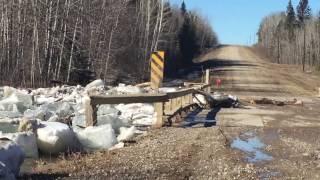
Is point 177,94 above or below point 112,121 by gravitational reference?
above

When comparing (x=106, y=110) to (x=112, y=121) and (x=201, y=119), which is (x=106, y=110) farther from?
(x=201, y=119)

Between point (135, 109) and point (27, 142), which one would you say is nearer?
point (27, 142)

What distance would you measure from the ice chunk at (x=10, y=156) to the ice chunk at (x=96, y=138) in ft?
11.5

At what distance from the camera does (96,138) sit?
37.9 ft

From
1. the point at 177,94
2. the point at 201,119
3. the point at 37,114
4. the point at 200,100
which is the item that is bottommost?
the point at 201,119

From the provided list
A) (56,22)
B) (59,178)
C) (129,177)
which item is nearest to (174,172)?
(129,177)

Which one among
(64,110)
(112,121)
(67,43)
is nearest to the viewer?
(112,121)

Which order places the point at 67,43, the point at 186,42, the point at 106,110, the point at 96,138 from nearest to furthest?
the point at 96,138
the point at 106,110
the point at 67,43
the point at 186,42

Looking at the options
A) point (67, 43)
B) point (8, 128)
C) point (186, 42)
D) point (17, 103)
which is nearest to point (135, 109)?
point (17, 103)

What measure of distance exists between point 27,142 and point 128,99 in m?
3.92

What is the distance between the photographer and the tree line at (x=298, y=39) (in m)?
97.9

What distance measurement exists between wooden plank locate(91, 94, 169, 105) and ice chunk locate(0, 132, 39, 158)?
Result: 2.53m

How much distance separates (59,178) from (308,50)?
3803 inches

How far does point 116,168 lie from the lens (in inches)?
344
